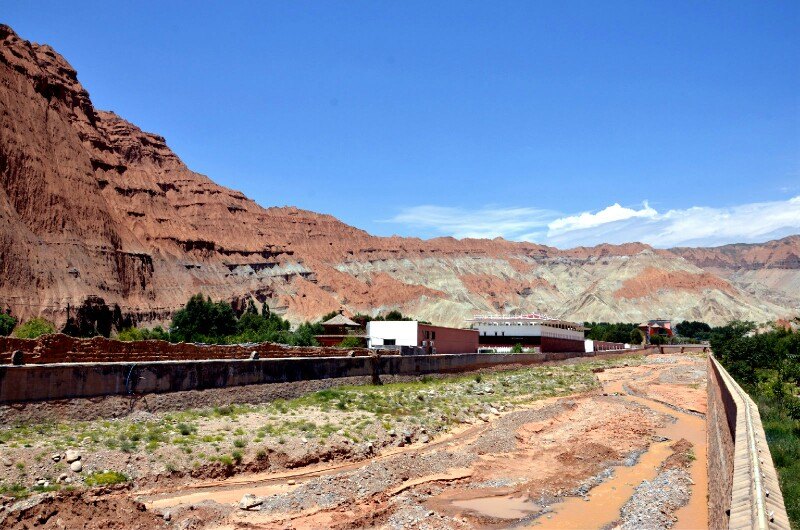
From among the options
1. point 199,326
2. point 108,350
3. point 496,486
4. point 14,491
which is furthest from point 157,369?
point 199,326

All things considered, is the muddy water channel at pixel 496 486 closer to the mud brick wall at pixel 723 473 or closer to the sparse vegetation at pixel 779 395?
the mud brick wall at pixel 723 473

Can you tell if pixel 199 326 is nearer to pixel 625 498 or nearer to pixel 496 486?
pixel 496 486

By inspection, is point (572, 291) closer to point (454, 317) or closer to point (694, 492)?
point (454, 317)

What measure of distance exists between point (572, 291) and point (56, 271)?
151490mm

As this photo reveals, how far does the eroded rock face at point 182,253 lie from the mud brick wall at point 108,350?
47.5 m

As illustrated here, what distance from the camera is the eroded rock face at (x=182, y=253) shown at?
7788 cm

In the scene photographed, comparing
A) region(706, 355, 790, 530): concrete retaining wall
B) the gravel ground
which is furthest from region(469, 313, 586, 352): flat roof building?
region(706, 355, 790, 530): concrete retaining wall

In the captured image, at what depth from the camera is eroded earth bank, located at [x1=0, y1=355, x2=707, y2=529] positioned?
13.3 metres

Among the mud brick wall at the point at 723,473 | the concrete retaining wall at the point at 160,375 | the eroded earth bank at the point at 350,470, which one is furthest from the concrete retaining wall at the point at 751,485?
the concrete retaining wall at the point at 160,375

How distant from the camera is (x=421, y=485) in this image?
16.3 meters

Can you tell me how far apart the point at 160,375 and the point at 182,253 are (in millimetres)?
106745

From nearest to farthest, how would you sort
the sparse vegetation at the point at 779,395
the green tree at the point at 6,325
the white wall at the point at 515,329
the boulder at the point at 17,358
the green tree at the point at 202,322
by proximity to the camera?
the sparse vegetation at the point at 779,395 → the boulder at the point at 17,358 → the green tree at the point at 6,325 → the green tree at the point at 202,322 → the white wall at the point at 515,329

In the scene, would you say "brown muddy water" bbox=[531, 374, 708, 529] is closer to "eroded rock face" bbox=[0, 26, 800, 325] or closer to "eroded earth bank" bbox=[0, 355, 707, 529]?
"eroded earth bank" bbox=[0, 355, 707, 529]

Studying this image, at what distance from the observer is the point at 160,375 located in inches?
809
